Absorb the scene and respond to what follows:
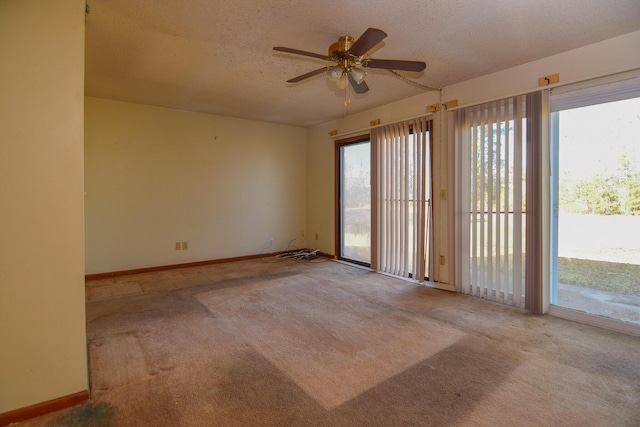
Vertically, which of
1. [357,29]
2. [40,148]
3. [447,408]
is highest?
[357,29]

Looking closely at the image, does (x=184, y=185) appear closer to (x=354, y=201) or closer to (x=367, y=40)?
(x=354, y=201)

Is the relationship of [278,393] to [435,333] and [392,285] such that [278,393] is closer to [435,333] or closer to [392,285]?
[435,333]

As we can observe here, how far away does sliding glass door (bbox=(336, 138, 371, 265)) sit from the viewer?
5309 mm

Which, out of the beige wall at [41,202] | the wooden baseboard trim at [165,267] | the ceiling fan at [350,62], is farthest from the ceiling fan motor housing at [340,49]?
the wooden baseboard trim at [165,267]

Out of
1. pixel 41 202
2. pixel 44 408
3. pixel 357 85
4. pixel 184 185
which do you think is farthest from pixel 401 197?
pixel 44 408

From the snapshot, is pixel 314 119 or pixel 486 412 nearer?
pixel 486 412

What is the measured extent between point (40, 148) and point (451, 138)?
12.8 ft

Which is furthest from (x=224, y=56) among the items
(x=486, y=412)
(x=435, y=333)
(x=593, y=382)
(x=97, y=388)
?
(x=593, y=382)

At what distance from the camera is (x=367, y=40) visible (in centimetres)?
198

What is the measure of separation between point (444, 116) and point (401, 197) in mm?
1195

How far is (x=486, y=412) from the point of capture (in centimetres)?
172

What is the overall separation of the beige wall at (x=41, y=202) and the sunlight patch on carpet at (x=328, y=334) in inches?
50.2

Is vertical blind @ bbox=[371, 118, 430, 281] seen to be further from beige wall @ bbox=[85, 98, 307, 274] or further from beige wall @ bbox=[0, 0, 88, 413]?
beige wall @ bbox=[0, 0, 88, 413]

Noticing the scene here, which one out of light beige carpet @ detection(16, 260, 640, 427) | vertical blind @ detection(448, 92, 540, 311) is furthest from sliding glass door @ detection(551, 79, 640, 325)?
light beige carpet @ detection(16, 260, 640, 427)
